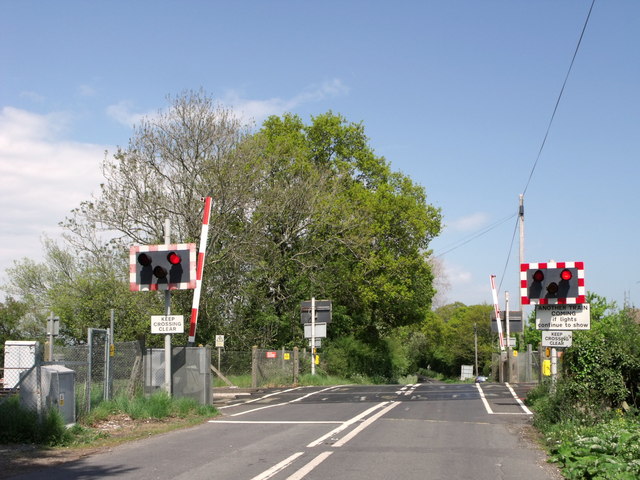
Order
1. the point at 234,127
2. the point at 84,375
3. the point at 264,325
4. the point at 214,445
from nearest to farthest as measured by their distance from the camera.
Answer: the point at 214,445 < the point at 84,375 < the point at 234,127 < the point at 264,325

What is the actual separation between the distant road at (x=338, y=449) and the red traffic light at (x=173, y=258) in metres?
3.71

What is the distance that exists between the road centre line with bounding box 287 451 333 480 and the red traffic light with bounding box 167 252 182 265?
7172 mm

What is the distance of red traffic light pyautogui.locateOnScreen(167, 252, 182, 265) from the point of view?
54.4ft

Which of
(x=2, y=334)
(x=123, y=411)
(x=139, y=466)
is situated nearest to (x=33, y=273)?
(x=2, y=334)

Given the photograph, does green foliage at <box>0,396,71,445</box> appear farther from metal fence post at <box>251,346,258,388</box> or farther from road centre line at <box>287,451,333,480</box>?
metal fence post at <box>251,346,258,388</box>

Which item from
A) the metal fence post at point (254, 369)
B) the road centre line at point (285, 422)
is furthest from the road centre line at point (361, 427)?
the metal fence post at point (254, 369)

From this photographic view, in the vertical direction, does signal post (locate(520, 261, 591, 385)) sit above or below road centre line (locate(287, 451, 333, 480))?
above

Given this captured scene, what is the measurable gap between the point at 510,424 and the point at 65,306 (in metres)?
25.8

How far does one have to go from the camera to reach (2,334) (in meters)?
42.6

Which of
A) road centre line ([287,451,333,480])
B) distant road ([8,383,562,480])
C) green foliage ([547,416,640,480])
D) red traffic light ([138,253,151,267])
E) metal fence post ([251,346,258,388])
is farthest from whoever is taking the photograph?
metal fence post ([251,346,258,388])

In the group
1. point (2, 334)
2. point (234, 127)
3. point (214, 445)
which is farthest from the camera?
point (2, 334)

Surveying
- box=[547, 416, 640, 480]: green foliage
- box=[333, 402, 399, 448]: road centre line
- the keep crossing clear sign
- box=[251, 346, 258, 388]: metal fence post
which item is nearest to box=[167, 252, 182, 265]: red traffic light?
the keep crossing clear sign

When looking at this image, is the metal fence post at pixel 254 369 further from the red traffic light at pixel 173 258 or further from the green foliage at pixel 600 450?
the green foliage at pixel 600 450

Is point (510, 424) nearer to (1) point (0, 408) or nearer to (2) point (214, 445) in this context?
(2) point (214, 445)
